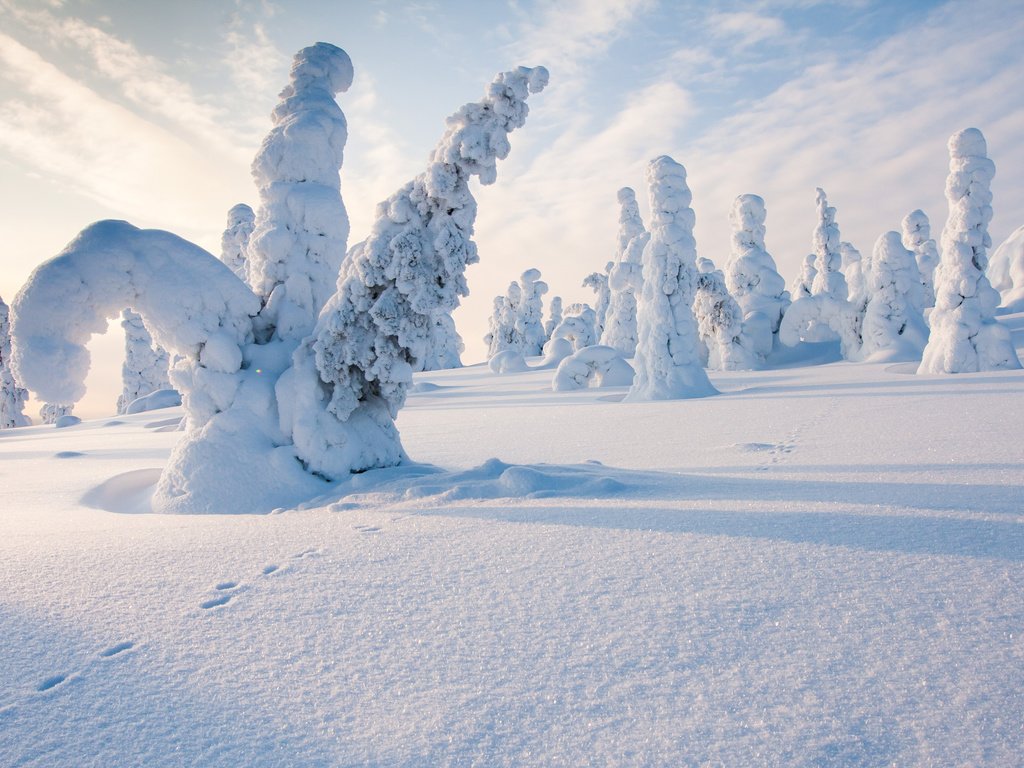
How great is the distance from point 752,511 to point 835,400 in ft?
25.3

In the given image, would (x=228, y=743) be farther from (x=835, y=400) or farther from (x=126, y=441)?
(x=126, y=441)

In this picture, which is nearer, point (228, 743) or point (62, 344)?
point (228, 743)

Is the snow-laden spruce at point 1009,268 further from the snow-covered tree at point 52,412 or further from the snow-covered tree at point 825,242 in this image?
the snow-covered tree at point 52,412

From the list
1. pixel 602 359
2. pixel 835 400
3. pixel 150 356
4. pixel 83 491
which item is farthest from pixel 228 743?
pixel 150 356

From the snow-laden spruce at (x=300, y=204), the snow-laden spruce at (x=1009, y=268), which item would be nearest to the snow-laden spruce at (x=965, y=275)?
the snow-laden spruce at (x=300, y=204)

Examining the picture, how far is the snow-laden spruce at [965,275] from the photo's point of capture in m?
13.6

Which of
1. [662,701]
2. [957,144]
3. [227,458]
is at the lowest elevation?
[662,701]

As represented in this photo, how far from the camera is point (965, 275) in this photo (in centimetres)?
1411

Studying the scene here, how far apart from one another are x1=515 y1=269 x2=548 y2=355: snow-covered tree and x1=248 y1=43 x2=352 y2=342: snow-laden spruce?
33.2 metres

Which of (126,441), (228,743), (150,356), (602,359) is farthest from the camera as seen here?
(150,356)

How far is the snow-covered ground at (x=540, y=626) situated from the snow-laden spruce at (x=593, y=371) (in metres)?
12.3

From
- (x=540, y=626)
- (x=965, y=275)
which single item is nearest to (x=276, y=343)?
(x=540, y=626)

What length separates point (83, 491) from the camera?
18.6 ft

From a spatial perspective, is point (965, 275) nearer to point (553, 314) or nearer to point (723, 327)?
point (723, 327)
